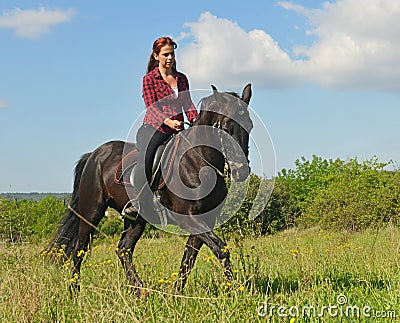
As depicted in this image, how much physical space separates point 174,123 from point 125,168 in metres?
1.48

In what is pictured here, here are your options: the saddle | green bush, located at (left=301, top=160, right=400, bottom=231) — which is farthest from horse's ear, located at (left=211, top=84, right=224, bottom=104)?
green bush, located at (left=301, top=160, right=400, bottom=231)

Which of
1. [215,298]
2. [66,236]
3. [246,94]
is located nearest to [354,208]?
[66,236]

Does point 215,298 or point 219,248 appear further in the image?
point 219,248

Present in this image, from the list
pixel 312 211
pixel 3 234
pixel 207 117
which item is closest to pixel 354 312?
pixel 207 117

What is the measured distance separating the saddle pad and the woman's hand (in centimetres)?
110

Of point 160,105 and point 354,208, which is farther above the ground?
point 160,105

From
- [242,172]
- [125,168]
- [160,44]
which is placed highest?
[160,44]

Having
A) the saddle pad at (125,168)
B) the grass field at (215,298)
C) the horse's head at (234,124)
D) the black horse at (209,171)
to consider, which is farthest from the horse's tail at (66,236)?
the horse's head at (234,124)

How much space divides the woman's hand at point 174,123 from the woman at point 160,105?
13 mm

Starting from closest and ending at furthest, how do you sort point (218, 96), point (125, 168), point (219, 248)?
1. point (219, 248)
2. point (218, 96)
3. point (125, 168)

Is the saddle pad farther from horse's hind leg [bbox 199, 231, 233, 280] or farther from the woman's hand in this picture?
horse's hind leg [bbox 199, 231, 233, 280]

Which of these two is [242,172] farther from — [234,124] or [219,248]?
[219,248]

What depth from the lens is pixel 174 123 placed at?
6754mm

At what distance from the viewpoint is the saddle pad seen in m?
7.73
